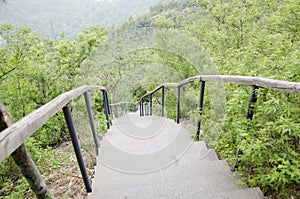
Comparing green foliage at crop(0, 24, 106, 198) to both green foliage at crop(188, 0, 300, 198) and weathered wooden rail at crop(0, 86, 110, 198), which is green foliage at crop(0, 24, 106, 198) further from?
green foliage at crop(188, 0, 300, 198)

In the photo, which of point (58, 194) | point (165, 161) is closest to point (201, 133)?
point (165, 161)

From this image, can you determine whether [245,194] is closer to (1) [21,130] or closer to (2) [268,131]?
(2) [268,131]

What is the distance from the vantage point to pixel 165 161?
2.51 metres

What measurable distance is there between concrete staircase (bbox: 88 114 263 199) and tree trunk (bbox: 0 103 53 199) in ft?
2.26

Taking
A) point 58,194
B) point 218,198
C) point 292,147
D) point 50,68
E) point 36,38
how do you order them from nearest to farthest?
point 292,147
point 218,198
point 58,194
point 50,68
point 36,38

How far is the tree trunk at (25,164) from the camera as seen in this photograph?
1.00 metres

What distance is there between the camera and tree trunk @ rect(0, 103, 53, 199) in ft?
3.27

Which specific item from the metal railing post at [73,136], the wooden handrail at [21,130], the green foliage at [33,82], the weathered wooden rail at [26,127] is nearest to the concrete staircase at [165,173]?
the metal railing post at [73,136]

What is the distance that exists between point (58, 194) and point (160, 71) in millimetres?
9223

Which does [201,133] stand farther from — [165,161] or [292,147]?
[292,147]

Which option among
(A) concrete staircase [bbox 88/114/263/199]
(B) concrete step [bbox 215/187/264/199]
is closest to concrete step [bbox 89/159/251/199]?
(A) concrete staircase [bbox 88/114/263/199]

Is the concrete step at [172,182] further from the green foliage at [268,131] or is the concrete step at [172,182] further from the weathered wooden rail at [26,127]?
Answer: the weathered wooden rail at [26,127]

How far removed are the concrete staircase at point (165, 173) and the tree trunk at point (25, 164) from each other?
689 millimetres

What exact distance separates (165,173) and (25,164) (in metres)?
1.45
